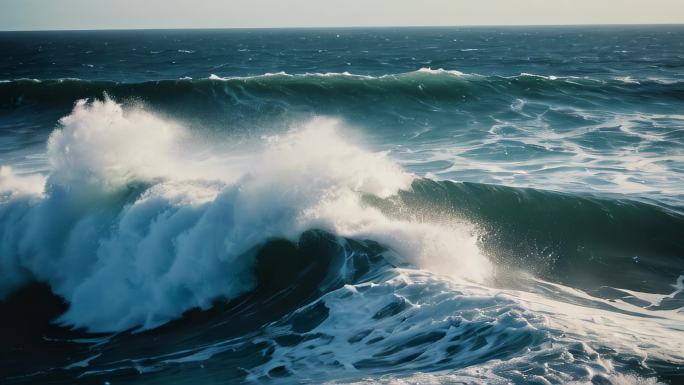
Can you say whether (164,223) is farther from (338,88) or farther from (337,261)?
(338,88)

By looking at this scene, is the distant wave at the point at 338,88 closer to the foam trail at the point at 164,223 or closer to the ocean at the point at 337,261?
the ocean at the point at 337,261

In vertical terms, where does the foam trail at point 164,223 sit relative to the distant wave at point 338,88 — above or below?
below

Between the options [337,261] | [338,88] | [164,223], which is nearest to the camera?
[337,261]

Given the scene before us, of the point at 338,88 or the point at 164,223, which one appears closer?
the point at 164,223

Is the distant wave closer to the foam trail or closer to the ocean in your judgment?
the ocean

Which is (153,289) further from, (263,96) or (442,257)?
(263,96)

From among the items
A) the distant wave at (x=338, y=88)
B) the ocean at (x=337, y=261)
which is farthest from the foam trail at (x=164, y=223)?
the distant wave at (x=338, y=88)

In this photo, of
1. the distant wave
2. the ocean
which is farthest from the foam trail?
the distant wave

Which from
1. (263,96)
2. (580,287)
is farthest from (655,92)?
(580,287)

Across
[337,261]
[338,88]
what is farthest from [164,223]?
[338,88]

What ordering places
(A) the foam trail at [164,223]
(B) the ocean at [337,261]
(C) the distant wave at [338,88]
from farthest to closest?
(C) the distant wave at [338,88] → (A) the foam trail at [164,223] → (B) the ocean at [337,261]
